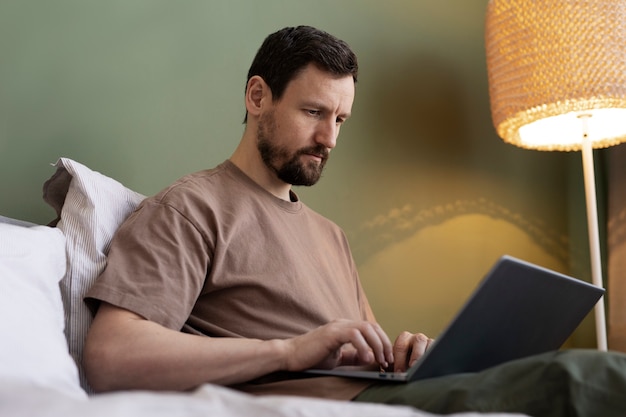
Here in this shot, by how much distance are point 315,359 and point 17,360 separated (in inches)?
16.6

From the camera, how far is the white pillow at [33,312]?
957 millimetres

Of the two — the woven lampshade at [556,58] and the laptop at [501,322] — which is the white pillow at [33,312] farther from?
the woven lampshade at [556,58]

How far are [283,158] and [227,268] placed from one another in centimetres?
30

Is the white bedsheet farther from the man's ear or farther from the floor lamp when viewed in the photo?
the floor lamp

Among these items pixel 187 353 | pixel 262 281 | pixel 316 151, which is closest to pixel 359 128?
pixel 316 151

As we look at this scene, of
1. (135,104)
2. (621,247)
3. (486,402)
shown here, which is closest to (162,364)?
(486,402)

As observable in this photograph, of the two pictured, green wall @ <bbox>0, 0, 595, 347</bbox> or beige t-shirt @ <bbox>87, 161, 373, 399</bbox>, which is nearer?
beige t-shirt @ <bbox>87, 161, 373, 399</bbox>

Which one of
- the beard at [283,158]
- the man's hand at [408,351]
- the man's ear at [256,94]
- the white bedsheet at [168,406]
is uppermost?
the man's ear at [256,94]

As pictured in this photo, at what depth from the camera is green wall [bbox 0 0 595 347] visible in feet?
5.31

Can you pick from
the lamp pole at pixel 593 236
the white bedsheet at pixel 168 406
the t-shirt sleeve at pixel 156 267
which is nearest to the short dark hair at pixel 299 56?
the t-shirt sleeve at pixel 156 267

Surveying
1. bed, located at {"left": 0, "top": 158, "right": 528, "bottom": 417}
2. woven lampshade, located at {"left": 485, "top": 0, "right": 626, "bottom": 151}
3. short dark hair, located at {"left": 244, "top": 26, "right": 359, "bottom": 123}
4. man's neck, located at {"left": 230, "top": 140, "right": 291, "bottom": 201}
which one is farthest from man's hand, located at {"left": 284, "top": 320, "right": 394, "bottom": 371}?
woven lampshade, located at {"left": 485, "top": 0, "right": 626, "bottom": 151}

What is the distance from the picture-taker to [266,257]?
1.39 m

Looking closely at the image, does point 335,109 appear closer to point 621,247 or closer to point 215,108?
point 215,108

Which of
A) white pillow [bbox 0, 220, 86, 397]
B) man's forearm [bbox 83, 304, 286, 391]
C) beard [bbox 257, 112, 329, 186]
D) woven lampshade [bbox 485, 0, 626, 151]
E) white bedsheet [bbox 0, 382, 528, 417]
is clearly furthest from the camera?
woven lampshade [bbox 485, 0, 626, 151]
